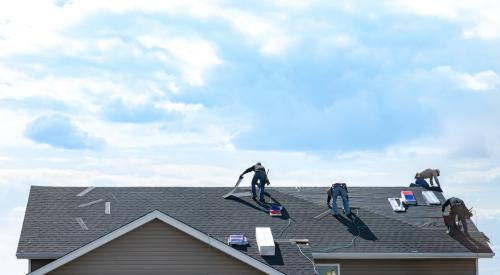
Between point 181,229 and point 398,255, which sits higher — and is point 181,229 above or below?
above

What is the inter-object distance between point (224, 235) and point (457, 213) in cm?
864

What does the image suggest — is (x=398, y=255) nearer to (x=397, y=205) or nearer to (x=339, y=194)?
(x=339, y=194)

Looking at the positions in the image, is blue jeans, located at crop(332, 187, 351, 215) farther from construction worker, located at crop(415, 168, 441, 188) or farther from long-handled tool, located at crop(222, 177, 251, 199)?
construction worker, located at crop(415, 168, 441, 188)

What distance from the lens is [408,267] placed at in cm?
3123

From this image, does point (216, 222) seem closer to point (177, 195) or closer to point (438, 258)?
point (177, 195)

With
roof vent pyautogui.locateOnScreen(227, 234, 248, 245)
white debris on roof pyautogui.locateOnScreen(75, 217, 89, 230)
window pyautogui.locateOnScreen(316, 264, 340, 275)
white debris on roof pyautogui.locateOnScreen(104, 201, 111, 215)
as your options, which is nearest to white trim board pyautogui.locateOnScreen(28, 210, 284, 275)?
roof vent pyautogui.locateOnScreen(227, 234, 248, 245)

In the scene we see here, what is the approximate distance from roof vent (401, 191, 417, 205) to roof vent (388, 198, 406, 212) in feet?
0.61

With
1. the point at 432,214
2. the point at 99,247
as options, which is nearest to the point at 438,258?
the point at 432,214

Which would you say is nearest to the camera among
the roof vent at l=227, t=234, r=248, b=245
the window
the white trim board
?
the white trim board

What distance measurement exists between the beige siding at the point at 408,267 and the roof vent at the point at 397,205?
12.3ft

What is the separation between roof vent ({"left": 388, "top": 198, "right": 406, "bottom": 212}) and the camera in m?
34.8

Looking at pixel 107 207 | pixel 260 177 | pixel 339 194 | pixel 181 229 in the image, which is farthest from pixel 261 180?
pixel 181 229

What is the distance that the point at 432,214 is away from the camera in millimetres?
34562

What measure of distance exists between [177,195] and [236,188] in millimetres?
2376
